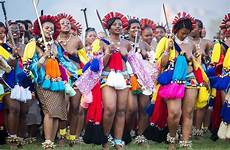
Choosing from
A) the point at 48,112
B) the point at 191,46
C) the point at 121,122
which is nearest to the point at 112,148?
the point at 121,122

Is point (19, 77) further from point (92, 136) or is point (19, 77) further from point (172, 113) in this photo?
point (172, 113)

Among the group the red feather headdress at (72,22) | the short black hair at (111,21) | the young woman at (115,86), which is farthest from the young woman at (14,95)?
the short black hair at (111,21)

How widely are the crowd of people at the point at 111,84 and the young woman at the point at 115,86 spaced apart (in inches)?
0.6

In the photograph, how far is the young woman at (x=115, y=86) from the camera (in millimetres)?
→ 9266

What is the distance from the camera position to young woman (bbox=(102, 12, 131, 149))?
927cm

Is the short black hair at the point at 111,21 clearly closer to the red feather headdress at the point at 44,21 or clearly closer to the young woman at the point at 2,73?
the red feather headdress at the point at 44,21

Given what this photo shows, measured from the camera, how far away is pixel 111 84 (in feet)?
30.2

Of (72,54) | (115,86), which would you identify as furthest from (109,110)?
(72,54)

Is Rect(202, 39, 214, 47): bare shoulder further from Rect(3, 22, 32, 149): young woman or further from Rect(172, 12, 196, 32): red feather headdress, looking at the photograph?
Rect(3, 22, 32, 149): young woman

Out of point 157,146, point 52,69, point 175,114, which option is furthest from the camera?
point 157,146

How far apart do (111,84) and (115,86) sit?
0.23 ft

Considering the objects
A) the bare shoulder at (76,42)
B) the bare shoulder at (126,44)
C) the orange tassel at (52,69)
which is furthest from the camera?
the bare shoulder at (76,42)

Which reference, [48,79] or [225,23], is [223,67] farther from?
[48,79]

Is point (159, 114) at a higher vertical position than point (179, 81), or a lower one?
lower
